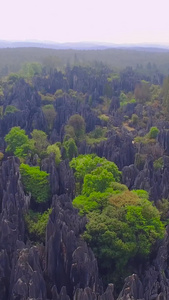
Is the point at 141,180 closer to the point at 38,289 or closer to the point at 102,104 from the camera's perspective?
the point at 38,289

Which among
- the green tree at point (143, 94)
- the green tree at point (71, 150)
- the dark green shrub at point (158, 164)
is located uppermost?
the green tree at point (143, 94)

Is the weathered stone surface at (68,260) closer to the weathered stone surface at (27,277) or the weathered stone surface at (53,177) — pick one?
the weathered stone surface at (27,277)

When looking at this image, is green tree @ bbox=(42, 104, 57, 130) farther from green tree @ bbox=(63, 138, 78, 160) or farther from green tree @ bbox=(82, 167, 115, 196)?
green tree @ bbox=(82, 167, 115, 196)

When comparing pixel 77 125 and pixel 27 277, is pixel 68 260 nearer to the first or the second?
pixel 27 277

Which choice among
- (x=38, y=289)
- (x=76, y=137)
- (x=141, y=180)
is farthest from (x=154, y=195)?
(x=76, y=137)

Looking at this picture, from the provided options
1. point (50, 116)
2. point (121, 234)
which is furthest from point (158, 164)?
point (50, 116)

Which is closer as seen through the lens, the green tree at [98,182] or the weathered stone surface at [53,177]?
the green tree at [98,182]

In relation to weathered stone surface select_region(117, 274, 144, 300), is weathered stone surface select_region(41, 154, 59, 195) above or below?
above

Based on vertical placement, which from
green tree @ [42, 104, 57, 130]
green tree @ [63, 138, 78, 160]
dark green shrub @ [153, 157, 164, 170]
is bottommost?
dark green shrub @ [153, 157, 164, 170]

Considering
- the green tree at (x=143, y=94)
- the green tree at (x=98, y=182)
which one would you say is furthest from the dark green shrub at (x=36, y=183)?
the green tree at (x=143, y=94)

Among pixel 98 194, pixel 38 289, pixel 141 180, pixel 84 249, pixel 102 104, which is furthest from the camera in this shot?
pixel 102 104

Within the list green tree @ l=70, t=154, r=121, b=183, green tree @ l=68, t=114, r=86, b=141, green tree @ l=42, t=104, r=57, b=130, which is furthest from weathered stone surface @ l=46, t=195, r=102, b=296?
green tree @ l=42, t=104, r=57, b=130
